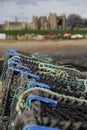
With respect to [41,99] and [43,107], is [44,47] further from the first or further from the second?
[43,107]

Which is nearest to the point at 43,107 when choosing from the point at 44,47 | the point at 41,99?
the point at 41,99

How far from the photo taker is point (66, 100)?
414cm

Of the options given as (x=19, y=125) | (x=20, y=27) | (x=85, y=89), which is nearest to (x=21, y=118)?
(x=19, y=125)

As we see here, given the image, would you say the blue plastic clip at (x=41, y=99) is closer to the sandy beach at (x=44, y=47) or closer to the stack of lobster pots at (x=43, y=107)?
the stack of lobster pots at (x=43, y=107)

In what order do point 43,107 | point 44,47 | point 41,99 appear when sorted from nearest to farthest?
1. point 43,107
2. point 41,99
3. point 44,47

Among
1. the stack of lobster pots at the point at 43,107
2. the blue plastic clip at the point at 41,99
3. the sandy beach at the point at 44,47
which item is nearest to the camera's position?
the stack of lobster pots at the point at 43,107

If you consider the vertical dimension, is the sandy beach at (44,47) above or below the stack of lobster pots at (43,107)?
below

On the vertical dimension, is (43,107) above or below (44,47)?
above

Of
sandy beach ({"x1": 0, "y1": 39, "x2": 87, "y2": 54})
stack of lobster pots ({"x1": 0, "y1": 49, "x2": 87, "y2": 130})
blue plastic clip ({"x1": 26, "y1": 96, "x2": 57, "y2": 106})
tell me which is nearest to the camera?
stack of lobster pots ({"x1": 0, "y1": 49, "x2": 87, "y2": 130})

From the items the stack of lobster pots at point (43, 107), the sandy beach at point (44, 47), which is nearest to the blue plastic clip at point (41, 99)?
the stack of lobster pots at point (43, 107)

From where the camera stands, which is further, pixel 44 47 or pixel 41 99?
pixel 44 47

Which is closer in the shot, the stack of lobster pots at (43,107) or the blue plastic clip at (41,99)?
the stack of lobster pots at (43,107)

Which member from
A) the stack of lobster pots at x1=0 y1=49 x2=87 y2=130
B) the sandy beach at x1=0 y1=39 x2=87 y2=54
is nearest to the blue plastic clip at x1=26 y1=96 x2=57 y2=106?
the stack of lobster pots at x1=0 y1=49 x2=87 y2=130

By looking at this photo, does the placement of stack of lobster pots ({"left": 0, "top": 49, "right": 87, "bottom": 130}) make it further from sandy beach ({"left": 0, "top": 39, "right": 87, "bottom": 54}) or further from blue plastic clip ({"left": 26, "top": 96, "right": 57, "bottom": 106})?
sandy beach ({"left": 0, "top": 39, "right": 87, "bottom": 54})
